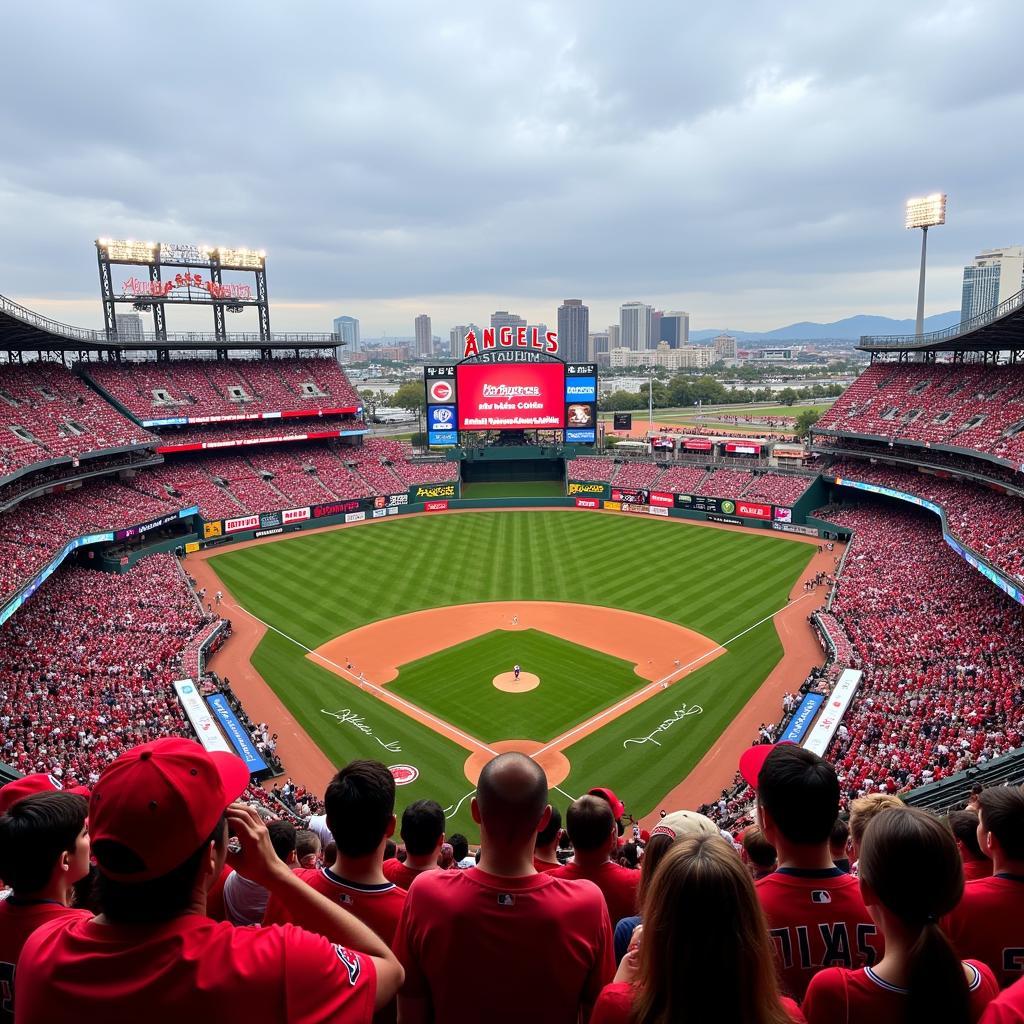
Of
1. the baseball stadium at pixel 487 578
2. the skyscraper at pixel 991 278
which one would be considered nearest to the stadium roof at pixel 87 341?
the baseball stadium at pixel 487 578

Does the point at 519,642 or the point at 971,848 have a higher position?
the point at 971,848

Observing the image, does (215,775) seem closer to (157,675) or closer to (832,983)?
(832,983)

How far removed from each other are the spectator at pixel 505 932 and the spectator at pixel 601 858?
221 cm

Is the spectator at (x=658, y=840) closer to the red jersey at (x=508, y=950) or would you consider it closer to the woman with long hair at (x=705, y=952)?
the red jersey at (x=508, y=950)

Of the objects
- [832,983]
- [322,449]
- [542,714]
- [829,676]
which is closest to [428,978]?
[832,983]

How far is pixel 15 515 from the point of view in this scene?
127 feet

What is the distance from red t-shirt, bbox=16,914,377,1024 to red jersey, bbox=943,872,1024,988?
144 inches

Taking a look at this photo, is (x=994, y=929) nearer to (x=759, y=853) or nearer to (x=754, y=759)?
(x=754, y=759)

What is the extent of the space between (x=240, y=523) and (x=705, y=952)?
2091 inches

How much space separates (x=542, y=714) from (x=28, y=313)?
36531mm

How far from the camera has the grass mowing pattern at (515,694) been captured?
86.4ft

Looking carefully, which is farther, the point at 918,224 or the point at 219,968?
the point at 918,224

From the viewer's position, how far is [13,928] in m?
3.82

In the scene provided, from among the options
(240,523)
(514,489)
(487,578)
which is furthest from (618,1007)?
(514,489)
